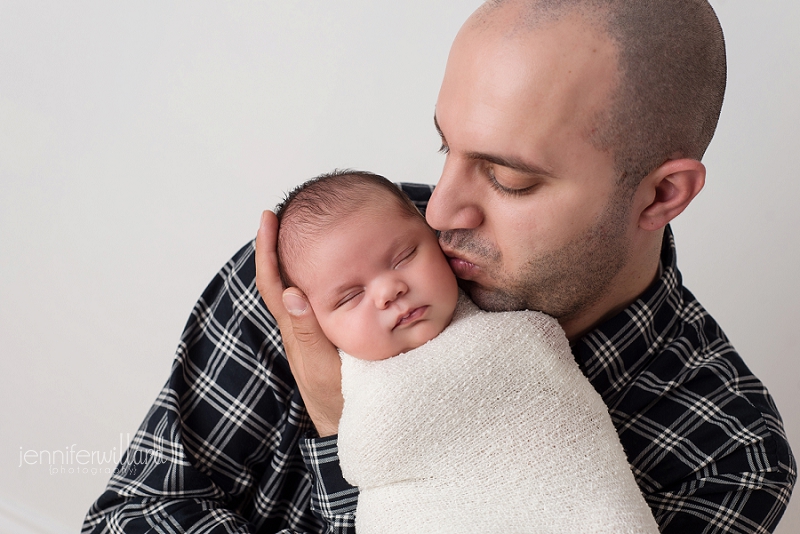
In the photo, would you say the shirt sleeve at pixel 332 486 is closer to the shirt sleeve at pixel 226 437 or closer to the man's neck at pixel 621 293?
the shirt sleeve at pixel 226 437

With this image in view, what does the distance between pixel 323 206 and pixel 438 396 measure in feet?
1.44

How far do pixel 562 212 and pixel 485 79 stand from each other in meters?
0.29

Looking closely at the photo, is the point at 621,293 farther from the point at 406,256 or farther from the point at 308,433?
the point at 308,433

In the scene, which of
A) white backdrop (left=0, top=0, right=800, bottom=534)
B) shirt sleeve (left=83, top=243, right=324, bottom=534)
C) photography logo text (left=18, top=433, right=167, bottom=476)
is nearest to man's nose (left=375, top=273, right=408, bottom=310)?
shirt sleeve (left=83, top=243, right=324, bottom=534)

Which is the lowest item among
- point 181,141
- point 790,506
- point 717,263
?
point 790,506

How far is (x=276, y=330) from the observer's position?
1621 mm

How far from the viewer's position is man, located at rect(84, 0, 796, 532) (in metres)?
1.32

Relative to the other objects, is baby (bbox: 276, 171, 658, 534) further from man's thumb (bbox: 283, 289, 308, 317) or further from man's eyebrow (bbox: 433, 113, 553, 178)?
man's eyebrow (bbox: 433, 113, 553, 178)

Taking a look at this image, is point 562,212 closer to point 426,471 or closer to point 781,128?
point 426,471

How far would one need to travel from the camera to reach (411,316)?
1380 millimetres

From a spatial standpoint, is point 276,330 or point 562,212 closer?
point 562,212

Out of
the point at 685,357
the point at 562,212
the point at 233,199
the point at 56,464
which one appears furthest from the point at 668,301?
the point at 56,464

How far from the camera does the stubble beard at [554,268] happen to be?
1446 mm

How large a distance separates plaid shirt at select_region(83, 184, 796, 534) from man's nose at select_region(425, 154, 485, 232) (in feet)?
1.43
